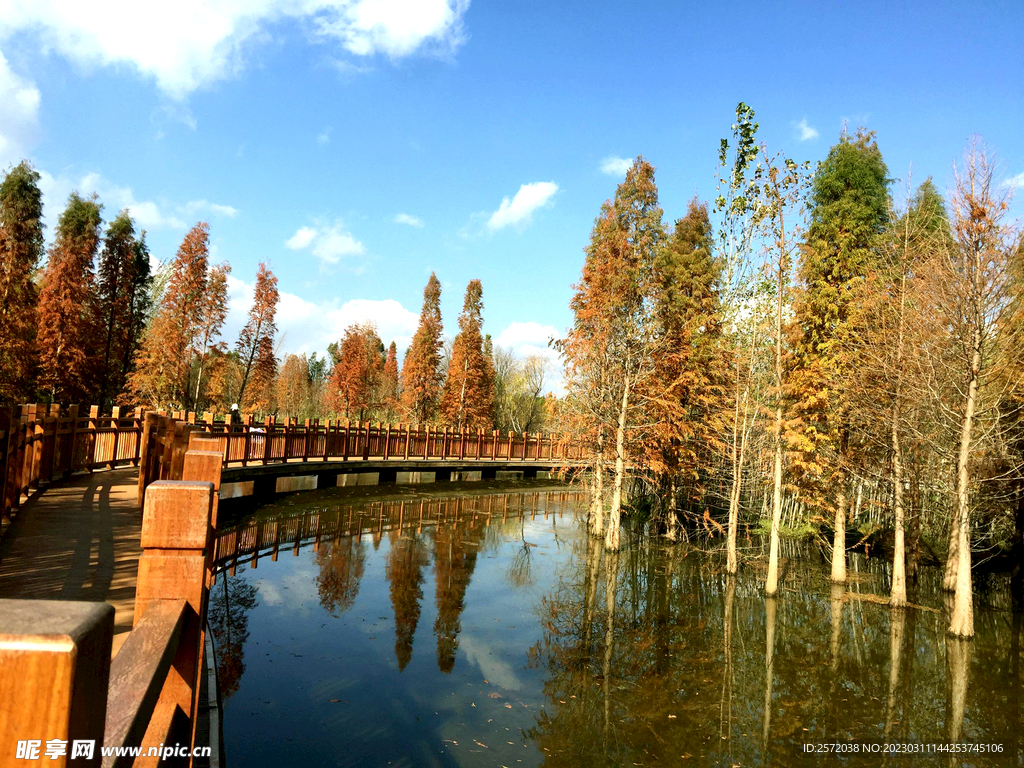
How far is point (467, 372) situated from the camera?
136ft

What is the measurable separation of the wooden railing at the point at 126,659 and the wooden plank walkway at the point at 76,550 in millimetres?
2847

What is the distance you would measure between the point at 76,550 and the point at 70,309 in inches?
1009

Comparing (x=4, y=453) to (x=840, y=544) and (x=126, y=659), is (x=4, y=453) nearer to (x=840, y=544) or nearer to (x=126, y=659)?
(x=126, y=659)

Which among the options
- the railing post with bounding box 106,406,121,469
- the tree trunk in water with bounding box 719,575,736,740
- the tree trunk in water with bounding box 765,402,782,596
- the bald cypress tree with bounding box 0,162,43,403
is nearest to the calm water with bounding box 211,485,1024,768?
the tree trunk in water with bounding box 719,575,736,740

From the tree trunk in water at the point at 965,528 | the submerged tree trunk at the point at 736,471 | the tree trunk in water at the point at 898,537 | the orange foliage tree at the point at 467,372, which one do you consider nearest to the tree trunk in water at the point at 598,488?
the submerged tree trunk at the point at 736,471

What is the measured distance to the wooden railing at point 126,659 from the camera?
60 centimetres

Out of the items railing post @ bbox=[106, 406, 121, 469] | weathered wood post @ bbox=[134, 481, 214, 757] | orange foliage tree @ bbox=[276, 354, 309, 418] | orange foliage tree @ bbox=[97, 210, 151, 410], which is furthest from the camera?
orange foliage tree @ bbox=[276, 354, 309, 418]

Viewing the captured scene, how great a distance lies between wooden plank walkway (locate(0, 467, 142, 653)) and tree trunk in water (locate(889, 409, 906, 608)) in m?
14.1

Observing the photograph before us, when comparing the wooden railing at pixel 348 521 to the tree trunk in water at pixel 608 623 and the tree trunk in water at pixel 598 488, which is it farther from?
the tree trunk in water at pixel 608 623

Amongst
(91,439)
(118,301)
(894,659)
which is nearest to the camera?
A: (894,659)

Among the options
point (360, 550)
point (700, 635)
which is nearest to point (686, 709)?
point (700, 635)

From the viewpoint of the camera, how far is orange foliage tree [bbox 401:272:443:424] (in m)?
41.2

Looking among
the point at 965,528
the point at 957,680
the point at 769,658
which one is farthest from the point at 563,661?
the point at 965,528

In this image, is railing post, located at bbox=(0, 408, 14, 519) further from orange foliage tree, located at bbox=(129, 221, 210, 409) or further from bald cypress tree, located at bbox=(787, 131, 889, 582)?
orange foliage tree, located at bbox=(129, 221, 210, 409)
